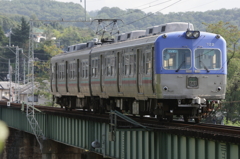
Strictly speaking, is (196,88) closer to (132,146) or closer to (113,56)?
(132,146)

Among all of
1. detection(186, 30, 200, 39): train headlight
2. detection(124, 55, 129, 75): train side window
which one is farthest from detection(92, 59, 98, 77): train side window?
detection(186, 30, 200, 39): train headlight

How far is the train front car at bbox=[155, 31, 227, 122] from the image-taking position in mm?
18578

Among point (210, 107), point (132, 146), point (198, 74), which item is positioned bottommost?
point (132, 146)

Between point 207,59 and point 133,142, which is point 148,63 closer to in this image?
point 207,59

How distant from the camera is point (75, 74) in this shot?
28.6 m

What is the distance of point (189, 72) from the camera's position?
61.6 ft

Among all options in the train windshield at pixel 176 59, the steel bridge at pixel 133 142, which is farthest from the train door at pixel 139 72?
the steel bridge at pixel 133 142

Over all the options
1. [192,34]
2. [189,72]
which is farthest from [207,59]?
[192,34]

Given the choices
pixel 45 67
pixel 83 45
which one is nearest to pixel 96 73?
pixel 83 45

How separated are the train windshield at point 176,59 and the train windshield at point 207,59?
1.09 ft

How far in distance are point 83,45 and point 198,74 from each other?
475 inches

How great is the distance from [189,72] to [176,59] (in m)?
0.63

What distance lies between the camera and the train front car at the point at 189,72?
18.6 meters

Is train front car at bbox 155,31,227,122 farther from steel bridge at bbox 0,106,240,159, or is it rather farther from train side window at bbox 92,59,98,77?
train side window at bbox 92,59,98,77
